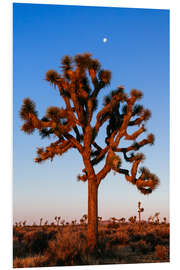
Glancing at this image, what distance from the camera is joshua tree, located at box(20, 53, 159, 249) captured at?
1027cm

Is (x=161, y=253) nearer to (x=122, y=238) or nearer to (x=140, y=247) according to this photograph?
(x=140, y=247)

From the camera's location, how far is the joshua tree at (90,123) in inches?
404

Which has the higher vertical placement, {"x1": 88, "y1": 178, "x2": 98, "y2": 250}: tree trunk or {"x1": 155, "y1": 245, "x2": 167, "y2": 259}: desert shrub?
{"x1": 88, "y1": 178, "x2": 98, "y2": 250}: tree trunk

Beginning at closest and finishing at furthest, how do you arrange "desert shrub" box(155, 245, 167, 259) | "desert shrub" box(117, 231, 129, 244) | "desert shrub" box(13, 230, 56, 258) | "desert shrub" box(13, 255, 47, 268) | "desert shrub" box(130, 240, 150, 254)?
1. "desert shrub" box(13, 255, 47, 268)
2. "desert shrub" box(155, 245, 167, 259)
3. "desert shrub" box(13, 230, 56, 258)
4. "desert shrub" box(130, 240, 150, 254)
5. "desert shrub" box(117, 231, 129, 244)

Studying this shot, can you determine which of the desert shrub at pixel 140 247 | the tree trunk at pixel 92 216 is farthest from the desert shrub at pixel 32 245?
the desert shrub at pixel 140 247

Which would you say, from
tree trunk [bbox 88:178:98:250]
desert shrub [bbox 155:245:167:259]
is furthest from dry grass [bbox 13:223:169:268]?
tree trunk [bbox 88:178:98:250]

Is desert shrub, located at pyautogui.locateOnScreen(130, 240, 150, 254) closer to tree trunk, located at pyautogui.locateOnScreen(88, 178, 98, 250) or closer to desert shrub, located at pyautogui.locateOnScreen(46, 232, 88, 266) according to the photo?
tree trunk, located at pyautogui.locateOnScreen(88, 178, 98, 250)

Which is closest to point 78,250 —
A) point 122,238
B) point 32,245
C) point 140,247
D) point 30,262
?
point 30,262

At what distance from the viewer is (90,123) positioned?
10.7 m

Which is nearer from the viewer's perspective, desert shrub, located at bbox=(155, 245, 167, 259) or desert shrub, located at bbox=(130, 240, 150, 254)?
desert shrub, located at bbox=(155, 245, 167, 259)
